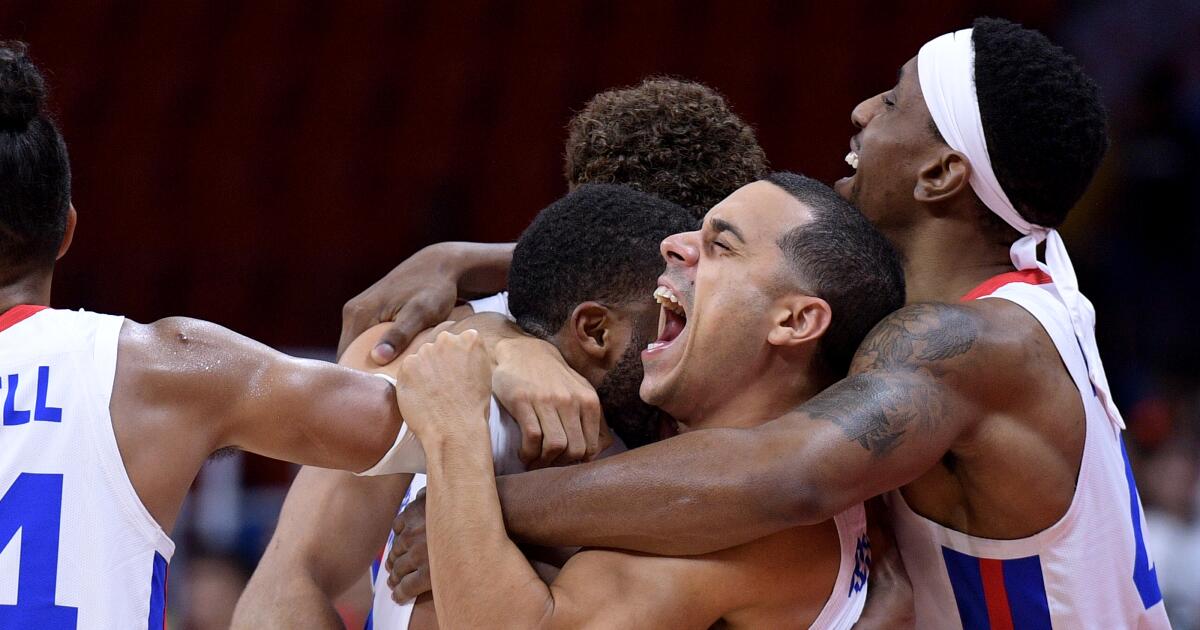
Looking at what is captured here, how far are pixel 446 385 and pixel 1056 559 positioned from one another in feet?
4.45

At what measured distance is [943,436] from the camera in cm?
260

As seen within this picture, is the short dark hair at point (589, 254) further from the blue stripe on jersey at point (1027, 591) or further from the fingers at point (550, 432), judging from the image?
the blue stripe on jersey at point (1027, 591)

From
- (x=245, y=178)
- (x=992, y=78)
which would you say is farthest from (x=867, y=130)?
(x=245, y=178)

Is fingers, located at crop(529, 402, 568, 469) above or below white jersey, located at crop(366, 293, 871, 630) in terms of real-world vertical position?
above

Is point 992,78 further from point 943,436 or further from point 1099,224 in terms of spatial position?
point 1099,224

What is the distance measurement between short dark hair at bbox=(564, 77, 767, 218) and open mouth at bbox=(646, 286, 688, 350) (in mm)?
533

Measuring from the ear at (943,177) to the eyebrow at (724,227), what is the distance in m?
0.65

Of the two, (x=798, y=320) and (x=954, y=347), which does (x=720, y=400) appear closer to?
(x=798, y=320)

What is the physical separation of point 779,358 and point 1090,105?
1.05m

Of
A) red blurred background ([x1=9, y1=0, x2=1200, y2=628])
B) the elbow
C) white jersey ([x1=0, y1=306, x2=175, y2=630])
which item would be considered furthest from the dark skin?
red blurred background ([x1=9, y1=0, x2=1200, y2=628])

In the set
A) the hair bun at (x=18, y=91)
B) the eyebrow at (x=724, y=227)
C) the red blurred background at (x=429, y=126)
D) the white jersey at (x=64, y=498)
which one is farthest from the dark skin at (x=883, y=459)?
the red blurred background at (x=429, y=126)

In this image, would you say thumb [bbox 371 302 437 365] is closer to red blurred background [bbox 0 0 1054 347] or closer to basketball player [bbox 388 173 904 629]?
basketball player [bbox 388 173 904 629]

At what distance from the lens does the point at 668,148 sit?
334cm

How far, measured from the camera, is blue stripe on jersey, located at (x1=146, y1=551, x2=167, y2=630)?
93.7 inches
